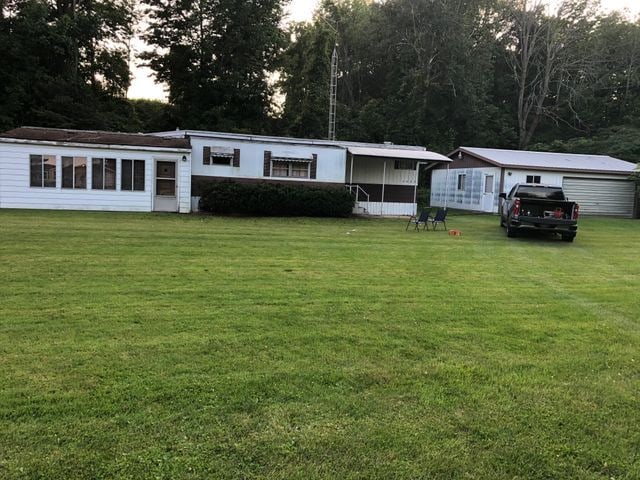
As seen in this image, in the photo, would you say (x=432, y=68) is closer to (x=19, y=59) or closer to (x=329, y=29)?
(x=329, y=29)

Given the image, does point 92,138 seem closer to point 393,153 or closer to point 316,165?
point 316,165

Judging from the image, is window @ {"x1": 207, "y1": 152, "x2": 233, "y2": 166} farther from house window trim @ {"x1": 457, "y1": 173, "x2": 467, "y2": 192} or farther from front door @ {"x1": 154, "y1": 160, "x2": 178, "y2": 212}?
house window trim @ {"x1": 457, "y1": 173, "x2": 467, "y2": 192}

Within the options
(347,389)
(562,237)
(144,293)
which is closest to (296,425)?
(347,389)

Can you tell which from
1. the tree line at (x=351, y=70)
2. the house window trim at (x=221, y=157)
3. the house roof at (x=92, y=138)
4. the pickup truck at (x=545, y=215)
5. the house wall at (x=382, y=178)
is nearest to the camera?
the pickup truck at (x=545, y=215)

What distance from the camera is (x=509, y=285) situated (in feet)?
27.1

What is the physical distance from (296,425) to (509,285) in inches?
224

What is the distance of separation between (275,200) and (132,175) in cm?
510

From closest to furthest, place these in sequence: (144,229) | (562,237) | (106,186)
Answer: (144,229) < (562,237) < (106,186)

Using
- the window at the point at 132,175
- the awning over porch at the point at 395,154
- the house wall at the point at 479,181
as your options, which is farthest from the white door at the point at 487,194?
the window at the point at 132,175

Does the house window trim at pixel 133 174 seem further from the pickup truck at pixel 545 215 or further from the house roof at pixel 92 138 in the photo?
the pickup truck at pixel 545 215

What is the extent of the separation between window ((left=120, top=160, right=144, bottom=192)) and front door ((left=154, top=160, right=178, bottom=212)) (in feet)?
1.89

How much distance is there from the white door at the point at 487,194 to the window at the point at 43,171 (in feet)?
61.4

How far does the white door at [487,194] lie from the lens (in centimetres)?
2619

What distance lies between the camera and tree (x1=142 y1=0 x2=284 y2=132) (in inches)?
1352
